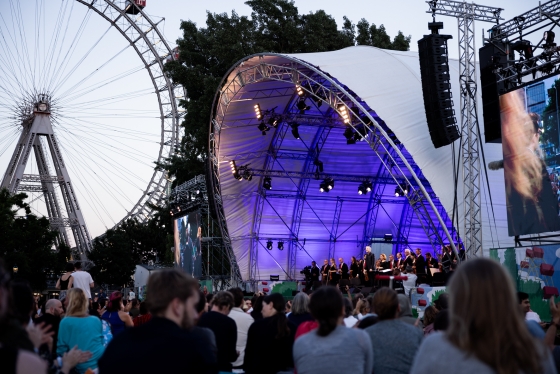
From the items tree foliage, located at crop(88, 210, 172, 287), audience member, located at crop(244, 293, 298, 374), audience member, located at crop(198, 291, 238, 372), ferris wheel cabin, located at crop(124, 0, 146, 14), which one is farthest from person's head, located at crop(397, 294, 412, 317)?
tree foliage, located at crop(88, 210, 172, 287)

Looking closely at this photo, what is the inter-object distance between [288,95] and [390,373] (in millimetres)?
19224

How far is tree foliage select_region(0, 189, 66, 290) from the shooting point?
3247cm

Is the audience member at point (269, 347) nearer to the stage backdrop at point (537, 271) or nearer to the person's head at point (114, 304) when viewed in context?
the person's head at point (114, 304)

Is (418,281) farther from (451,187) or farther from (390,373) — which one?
(390,373)

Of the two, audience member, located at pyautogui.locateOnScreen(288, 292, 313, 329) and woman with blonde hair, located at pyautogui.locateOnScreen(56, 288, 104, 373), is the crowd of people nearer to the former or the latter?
woman with blonde hair, located at pyautogui.locateOnScreen(56, 288, 104, 373)

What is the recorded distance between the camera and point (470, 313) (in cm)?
228

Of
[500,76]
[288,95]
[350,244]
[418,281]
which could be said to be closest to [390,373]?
[500,76]

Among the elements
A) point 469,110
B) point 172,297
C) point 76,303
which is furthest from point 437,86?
point 172,297

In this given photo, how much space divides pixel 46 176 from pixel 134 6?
10.4m

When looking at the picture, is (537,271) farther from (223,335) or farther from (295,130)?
(295,130)

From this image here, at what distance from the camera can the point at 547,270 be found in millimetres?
12016

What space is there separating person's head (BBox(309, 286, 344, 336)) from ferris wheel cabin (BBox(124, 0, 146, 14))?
38.8m

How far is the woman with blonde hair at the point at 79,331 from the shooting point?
5328 millimetres

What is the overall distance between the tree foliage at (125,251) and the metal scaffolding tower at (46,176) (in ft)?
20.3
